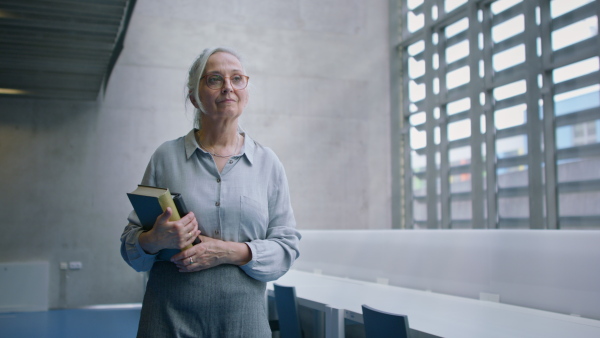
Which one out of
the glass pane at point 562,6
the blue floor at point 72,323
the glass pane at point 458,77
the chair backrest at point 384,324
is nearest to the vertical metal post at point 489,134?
the glass pane at point 458,77

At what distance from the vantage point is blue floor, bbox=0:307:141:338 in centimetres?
699

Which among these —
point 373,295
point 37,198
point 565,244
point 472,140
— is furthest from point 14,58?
point 565,244

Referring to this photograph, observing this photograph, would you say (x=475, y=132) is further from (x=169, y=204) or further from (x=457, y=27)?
(x=169, y=204)

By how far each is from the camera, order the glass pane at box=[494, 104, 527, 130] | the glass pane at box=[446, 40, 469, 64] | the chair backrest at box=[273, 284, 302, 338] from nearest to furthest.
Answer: the chair backrest at box=[273, 284, 302, 338] → the glass pane at box=[494, 104, 527, 130] → the glass pane at box=[446, 40, 469, 64]

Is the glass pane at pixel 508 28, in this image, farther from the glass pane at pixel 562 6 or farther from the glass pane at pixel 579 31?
the glass pane at pixel 579 31

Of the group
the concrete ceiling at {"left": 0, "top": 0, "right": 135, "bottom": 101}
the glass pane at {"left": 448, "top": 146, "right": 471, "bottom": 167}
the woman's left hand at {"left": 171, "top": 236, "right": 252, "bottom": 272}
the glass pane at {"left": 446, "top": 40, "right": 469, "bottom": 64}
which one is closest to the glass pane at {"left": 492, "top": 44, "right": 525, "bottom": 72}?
the glass pane at {"left": 446, "top": 40, "right": 469, "bottom": 64}

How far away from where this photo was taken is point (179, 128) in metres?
10.1

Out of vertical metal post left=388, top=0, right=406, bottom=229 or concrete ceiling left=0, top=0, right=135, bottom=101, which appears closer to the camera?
concrete ceiling left=0, top=0, right=135, bottom=101

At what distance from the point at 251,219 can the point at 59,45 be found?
20.7ft

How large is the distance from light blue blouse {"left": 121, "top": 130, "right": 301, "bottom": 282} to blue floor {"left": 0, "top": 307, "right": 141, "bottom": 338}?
5799 mm

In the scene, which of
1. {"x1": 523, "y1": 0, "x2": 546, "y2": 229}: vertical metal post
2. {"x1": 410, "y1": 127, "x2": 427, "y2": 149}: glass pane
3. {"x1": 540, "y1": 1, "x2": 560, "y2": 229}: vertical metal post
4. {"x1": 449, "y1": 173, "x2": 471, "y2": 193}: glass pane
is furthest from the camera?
{"x1": 410, "y1": 127, "x2": 427, "y2": 149}: glass pane

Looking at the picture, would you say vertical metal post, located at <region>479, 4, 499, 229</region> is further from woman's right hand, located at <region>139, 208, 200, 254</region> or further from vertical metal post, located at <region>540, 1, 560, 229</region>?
woman's right hand, located at <region>139, 208, 200, 254</region>

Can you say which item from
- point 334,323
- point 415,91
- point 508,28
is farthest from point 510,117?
point 334,323

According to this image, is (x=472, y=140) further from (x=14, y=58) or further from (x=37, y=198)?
(x=37, y=198)
